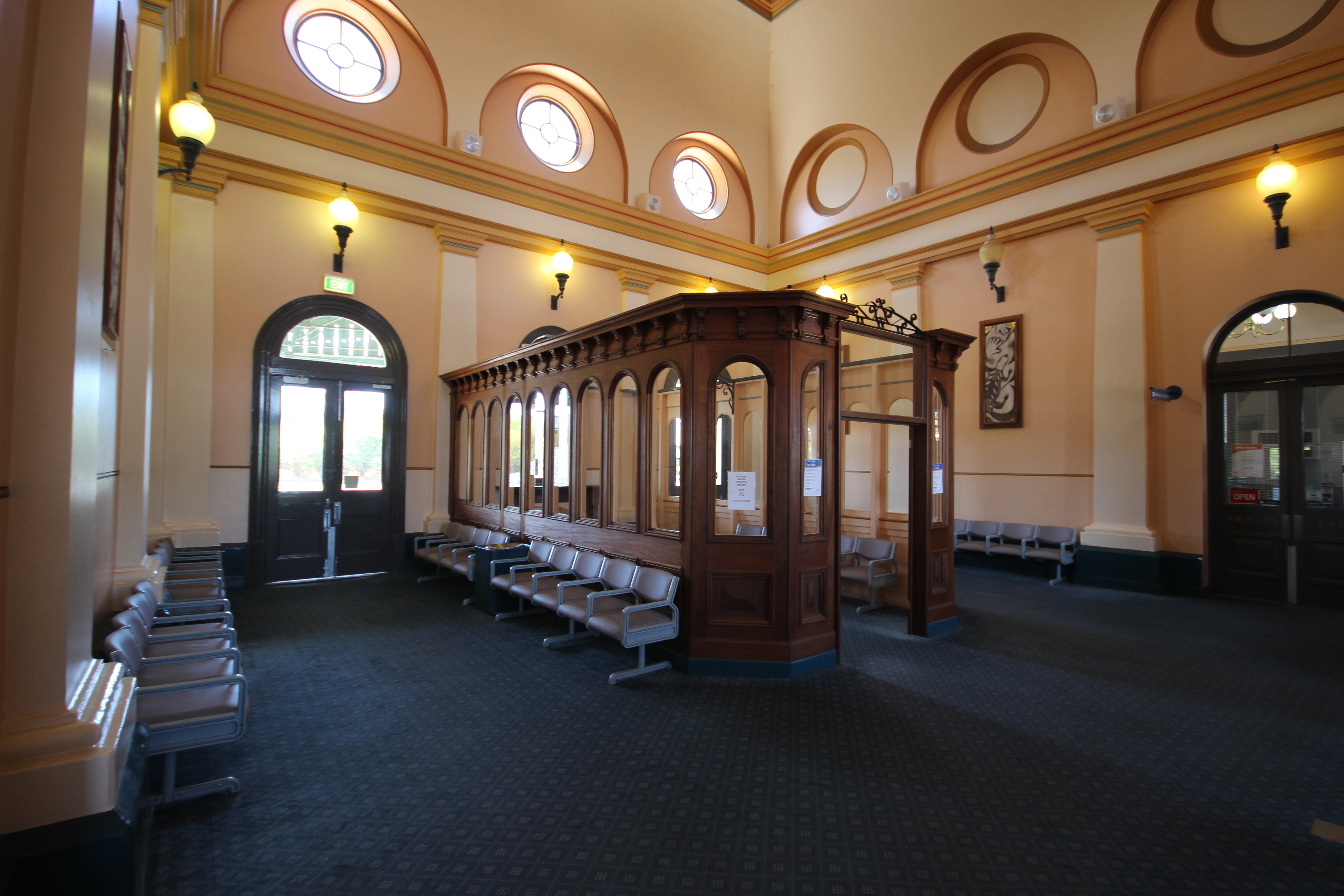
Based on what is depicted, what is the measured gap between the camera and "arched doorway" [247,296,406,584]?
8.05m

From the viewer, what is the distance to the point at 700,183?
42.2ft

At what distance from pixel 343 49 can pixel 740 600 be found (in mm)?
9462

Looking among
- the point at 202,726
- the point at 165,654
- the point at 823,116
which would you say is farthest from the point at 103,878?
the point at 823,116

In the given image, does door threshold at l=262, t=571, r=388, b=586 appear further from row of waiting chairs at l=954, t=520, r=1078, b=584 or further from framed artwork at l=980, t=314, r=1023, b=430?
framed artwork at l=980, t=314, r=1023, b=430

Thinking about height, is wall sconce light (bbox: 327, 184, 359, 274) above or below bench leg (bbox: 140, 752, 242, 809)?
above

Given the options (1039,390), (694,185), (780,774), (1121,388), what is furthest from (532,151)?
(780,774)

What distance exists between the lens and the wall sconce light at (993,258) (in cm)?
898

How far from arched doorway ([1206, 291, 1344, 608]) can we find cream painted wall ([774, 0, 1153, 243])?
3.55 meters

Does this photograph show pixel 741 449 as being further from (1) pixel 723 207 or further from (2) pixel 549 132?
(1) pixel 723 207

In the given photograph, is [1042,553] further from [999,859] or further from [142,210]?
[142,210]

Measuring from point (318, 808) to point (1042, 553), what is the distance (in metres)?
8.66

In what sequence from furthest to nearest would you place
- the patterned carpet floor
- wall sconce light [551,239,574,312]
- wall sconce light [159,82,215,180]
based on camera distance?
wall sconce light [551,239,574,312], wall sconce light [159,82,215,180], the patterned carpet floor

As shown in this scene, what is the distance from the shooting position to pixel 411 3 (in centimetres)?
879

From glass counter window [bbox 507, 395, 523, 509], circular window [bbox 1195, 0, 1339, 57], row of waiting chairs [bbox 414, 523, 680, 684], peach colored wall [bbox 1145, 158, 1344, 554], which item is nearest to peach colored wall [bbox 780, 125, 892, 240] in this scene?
circular window [bbox 1195, 0, 1339, 57]
